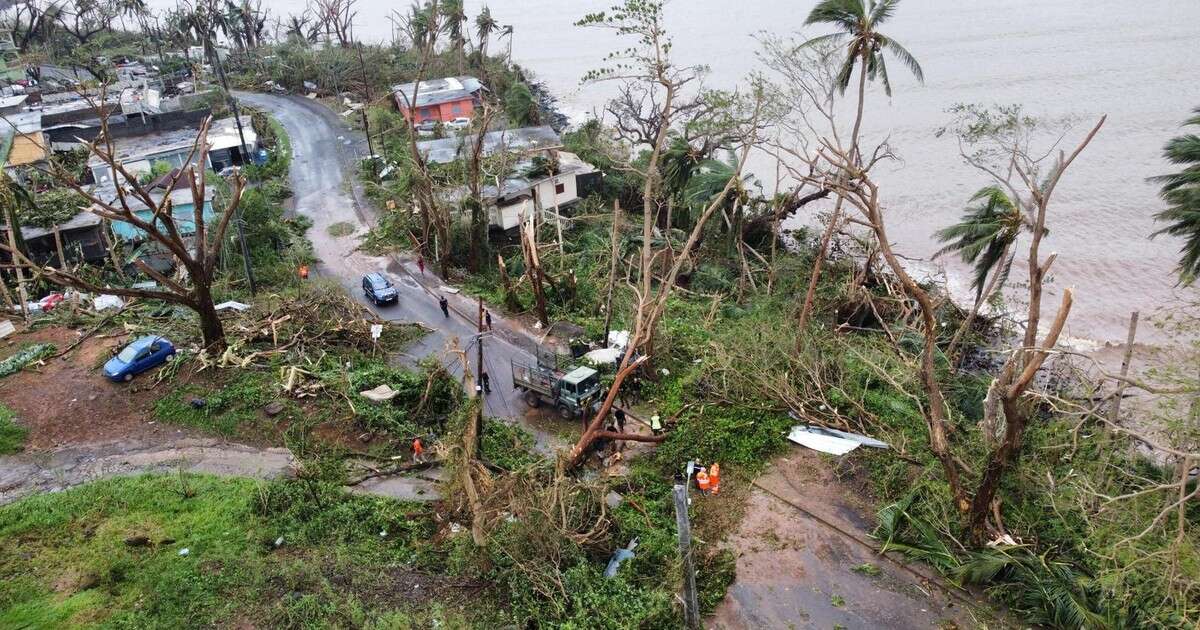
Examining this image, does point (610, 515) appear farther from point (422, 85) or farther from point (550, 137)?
point (422, 85)

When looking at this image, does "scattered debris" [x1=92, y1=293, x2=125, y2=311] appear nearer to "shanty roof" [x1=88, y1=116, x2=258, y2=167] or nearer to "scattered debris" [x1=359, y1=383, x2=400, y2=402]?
"scattered debris" [x1=359, y1=383, x2=400, y2=402]

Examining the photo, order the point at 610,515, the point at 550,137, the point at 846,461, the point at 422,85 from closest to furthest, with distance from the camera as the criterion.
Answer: the point at 610,515 < the point at 846,461 < the point at 550,137 < the point at 422,85

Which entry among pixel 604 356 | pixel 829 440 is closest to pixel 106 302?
pixel 604 356

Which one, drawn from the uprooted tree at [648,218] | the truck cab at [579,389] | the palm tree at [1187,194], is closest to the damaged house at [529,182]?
the uprooted tree at [648,218]

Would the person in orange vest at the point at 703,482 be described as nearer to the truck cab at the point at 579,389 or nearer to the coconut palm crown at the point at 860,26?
the truck cab at the point at 579,389

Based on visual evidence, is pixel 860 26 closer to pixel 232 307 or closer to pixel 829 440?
pixel 829 440

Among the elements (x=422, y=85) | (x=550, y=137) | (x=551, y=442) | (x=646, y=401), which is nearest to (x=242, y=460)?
(x=551, y=442)

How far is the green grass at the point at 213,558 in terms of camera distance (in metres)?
11.9

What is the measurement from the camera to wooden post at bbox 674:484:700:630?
1034cm

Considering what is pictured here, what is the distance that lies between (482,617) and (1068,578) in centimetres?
951

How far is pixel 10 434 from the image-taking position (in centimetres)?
1698

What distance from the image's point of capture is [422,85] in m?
50.0

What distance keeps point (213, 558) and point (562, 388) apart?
826 centimetres

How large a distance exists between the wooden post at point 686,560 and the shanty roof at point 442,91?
40.2 meters
